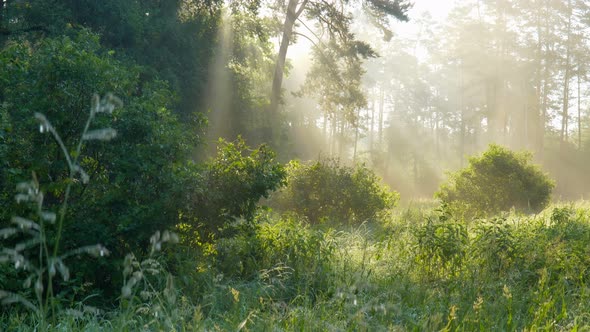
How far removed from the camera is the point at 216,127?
68.1 ft

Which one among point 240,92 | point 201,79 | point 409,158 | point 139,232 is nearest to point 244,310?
point 139,232

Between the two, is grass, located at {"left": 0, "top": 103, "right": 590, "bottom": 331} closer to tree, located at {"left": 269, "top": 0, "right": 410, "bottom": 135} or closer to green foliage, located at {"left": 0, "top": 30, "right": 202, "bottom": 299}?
green foliage, located at {"left": 0, "top": 30, "right": 202, "bottom": 299}

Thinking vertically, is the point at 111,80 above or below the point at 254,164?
above

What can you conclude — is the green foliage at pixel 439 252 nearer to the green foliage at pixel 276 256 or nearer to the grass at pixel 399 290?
the grass at pixel 399 290

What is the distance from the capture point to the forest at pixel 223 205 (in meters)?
4.55

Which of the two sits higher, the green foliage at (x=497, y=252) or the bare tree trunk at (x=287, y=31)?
the bare tree trunk at (x=287, y=31)

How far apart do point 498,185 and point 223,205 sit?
12.3 metres

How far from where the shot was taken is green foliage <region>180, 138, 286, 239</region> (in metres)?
6.85

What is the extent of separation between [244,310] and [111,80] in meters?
3.18

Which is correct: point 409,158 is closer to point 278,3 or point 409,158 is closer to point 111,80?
point 278,3

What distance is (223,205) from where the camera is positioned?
23.0 ft

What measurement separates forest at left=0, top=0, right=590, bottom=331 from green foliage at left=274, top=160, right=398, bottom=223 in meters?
Answer: 0.04

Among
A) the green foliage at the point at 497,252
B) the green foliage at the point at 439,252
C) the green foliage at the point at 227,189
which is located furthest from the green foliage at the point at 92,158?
the green foliage at the point at 497,252

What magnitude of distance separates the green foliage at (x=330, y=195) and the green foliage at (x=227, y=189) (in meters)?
7.03
